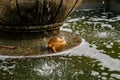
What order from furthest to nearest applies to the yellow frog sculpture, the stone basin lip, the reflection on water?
the yellow frog sculpture, the stone basin lip, the reflection on water

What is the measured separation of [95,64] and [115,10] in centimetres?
707

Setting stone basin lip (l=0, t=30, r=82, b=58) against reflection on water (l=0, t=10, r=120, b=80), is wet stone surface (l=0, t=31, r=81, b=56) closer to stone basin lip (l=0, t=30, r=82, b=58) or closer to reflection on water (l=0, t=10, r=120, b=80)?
stone basin lip (l=0, t=30, r=82, b=58)

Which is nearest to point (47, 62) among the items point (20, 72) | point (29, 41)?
point (20, 72)

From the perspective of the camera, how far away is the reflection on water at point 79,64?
18.9 ft

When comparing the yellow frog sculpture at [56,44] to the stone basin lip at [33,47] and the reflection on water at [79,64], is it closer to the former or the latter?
the stone basin lip at [33,47]

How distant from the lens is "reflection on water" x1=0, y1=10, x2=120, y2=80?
5773mm

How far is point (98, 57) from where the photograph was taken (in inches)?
267

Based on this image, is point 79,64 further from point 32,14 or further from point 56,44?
point 32,14

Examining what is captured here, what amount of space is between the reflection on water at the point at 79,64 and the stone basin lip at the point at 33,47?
15 centimetres

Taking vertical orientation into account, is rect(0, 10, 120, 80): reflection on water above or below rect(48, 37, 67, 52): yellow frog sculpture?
below

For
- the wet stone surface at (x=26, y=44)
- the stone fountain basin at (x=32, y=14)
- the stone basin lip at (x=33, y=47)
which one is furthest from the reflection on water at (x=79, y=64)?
the stone fountain basin at (x=32, y=14)

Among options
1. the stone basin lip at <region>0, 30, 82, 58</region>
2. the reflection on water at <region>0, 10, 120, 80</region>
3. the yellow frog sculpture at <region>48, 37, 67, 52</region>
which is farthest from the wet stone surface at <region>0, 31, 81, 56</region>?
the reflection on water at <region>0, 10, 120, 80</region>

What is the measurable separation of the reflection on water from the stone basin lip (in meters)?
0.15

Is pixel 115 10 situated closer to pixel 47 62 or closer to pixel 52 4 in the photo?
pixel 52 4
